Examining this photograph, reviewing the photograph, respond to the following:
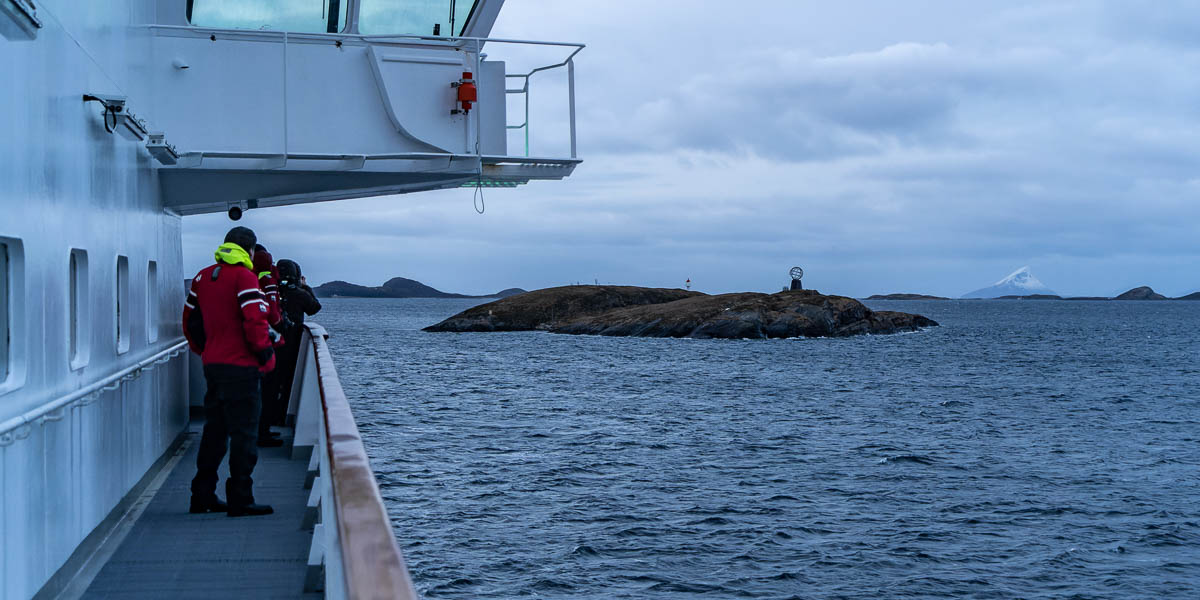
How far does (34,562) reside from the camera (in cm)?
494

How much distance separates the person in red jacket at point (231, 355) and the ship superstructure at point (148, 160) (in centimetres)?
57

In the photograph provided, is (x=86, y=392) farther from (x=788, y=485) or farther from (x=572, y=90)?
(x=788, y=485)

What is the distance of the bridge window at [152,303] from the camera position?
29.9 feet

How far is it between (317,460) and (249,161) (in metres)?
3.30

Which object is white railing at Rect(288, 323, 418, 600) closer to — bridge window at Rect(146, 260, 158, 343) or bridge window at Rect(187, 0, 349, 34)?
bridge window at Rect(146, 260, 158, 343)

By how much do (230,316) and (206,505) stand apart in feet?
5.19

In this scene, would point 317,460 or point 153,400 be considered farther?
→ point 153,400

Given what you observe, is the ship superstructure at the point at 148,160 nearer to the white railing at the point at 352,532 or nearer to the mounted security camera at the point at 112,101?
the mounted security camera at the point at 112,101

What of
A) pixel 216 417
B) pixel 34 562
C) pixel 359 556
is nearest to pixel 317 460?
pixel 216 417

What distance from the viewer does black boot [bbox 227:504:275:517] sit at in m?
7.36

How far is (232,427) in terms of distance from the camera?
7.13 m

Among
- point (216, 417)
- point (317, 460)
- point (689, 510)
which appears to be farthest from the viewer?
point (689, 510)

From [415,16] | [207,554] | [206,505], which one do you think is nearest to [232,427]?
[206,505]

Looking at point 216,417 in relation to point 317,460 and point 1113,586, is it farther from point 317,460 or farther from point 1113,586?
point 1113,586
